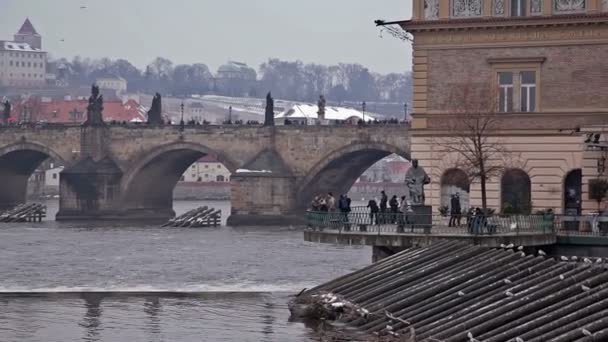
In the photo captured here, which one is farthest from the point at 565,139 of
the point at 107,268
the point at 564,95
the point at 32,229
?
the point at 32,229

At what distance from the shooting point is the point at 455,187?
52062 mm

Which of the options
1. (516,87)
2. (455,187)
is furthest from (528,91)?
(455,187)

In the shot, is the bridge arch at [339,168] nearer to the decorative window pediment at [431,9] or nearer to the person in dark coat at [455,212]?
the decorative window pediment at [431,9]

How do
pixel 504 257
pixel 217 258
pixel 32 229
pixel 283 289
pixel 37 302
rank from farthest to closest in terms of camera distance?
pixel 32 229, pixel 217 258, pixel 283 289, pixel 37 302, pixel 504 257

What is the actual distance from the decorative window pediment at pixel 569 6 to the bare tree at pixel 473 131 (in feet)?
10.4

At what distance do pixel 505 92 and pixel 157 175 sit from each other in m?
78.5

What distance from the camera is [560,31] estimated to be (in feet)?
A: 165

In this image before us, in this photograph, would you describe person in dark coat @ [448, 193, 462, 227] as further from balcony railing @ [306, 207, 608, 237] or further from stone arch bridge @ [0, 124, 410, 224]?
stone arch bridge @ [0, 124, 410, 224]

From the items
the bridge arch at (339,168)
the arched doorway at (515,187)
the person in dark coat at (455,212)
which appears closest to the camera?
the person in dark coat at (455,212)

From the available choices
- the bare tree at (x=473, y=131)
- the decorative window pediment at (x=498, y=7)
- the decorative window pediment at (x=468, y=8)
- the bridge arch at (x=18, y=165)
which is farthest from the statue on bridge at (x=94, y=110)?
the decorative window pediment at (x=498, y=7)

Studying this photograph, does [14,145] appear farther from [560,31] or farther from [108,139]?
[560,31]

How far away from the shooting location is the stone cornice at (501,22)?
1957 inches

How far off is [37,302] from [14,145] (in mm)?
80823

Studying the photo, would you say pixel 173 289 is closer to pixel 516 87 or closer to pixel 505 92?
pixel 505 92
